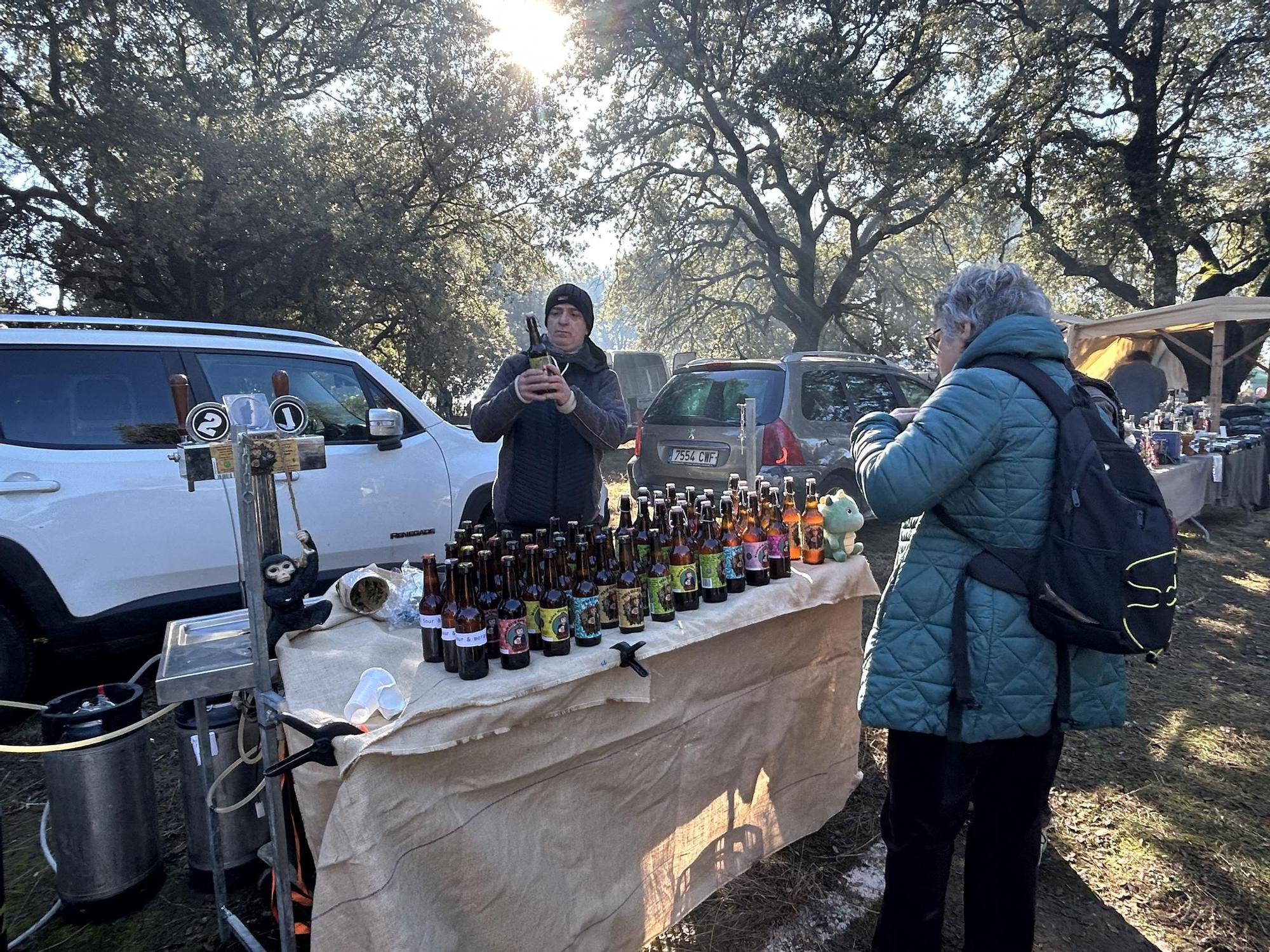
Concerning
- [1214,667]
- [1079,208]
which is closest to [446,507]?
[1214,667]

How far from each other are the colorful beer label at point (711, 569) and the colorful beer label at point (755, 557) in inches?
8.3

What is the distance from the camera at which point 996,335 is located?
71.4 inches

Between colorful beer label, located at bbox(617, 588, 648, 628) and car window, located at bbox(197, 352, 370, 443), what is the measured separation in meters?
2.83

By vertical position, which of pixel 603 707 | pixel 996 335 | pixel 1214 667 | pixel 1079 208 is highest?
pixel 1079 208

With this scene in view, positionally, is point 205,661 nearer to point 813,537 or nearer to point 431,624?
point 431,624

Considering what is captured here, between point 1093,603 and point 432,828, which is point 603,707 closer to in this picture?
point 432,828

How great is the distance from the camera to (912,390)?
7.68m

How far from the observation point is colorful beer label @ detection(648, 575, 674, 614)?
Result: 230 centimetres

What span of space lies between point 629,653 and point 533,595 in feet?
1.13

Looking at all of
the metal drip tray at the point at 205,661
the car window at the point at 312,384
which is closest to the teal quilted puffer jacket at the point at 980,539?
the metal drip tray at the point at 205,661

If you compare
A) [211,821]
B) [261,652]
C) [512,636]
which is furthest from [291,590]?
[211,821]

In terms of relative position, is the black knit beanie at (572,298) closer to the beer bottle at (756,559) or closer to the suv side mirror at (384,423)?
the beer bottle at (756,559)

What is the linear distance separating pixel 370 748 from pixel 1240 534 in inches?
406

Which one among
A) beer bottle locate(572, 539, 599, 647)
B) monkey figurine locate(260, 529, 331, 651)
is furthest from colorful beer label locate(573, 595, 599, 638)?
monkey figurine locate(260, 529, 331, 651)
